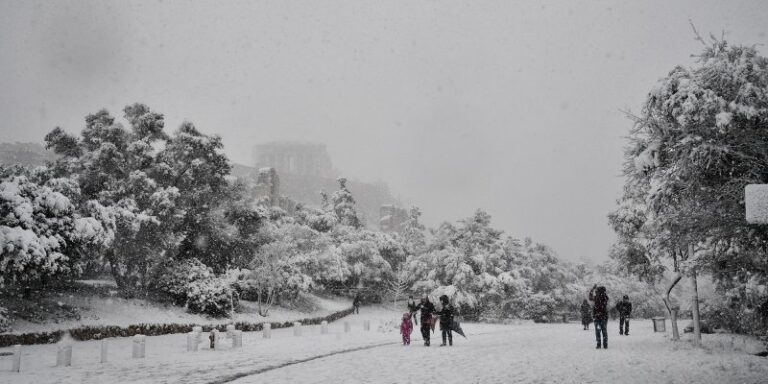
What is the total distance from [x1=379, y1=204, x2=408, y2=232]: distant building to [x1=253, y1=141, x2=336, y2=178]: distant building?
2389 inches

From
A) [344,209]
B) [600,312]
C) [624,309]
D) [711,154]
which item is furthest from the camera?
[344,209]

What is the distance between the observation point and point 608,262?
176ft

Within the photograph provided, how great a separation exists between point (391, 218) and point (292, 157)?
228 feet

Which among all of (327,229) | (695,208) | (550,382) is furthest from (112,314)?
(327,229)

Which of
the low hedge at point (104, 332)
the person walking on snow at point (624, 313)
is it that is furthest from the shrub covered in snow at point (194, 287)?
the person walking on snow at point (624, 313)

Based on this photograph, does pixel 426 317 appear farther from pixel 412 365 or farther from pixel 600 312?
pixel 600 312

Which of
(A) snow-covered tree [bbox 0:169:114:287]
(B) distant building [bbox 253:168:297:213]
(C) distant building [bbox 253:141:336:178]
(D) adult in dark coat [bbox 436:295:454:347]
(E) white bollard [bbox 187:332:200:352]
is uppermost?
(C) distant building [bbox 253:141:336:178]

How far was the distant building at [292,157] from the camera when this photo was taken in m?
135

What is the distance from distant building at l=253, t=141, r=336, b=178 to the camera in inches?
5330

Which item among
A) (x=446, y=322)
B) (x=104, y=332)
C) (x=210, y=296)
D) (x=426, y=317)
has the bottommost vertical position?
(x=104, y=332)

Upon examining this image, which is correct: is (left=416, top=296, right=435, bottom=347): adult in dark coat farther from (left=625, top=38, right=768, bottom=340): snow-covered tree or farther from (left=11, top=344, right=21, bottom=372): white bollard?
(left=11, top=344, right=21, bottom=372): white bollard

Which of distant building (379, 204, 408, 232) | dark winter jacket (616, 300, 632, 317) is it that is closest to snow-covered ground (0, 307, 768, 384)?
Result: dark winter jacket (616, 300, 632, 317)

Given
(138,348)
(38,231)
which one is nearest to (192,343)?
(138,348)

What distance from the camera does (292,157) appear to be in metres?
137
